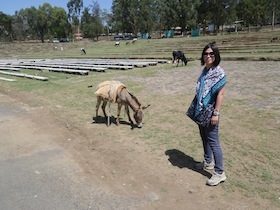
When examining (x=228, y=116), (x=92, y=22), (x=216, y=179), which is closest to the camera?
(x=216, y=179)

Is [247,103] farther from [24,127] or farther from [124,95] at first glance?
[24,127]

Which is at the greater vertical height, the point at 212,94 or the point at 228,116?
the point at 212,94

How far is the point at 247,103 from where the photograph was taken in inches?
309

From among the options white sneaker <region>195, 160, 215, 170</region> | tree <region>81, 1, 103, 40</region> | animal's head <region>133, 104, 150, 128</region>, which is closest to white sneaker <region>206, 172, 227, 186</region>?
white sneaker <region>195, 160, 215, 170</region>

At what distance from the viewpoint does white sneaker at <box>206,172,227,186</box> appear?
12.9ft

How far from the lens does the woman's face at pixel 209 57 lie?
3723 millimetres

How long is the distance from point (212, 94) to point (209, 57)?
51 cm

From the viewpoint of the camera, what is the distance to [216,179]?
395cm

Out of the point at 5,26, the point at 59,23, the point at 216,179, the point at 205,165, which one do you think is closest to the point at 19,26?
the point at 5,26

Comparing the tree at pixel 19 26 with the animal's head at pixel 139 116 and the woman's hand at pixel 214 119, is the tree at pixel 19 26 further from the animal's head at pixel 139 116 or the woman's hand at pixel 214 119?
the woman's hand at pixel 214 119

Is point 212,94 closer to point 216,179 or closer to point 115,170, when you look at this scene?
point 216,179

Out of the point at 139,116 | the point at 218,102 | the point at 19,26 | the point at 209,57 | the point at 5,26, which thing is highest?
the point at 19,26

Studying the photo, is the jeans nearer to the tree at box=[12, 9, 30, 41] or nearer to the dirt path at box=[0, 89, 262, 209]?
the dirt path at box=[0, 89, 262, 209]

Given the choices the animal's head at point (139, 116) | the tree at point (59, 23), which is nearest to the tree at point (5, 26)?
the tree at point (59, 23)
